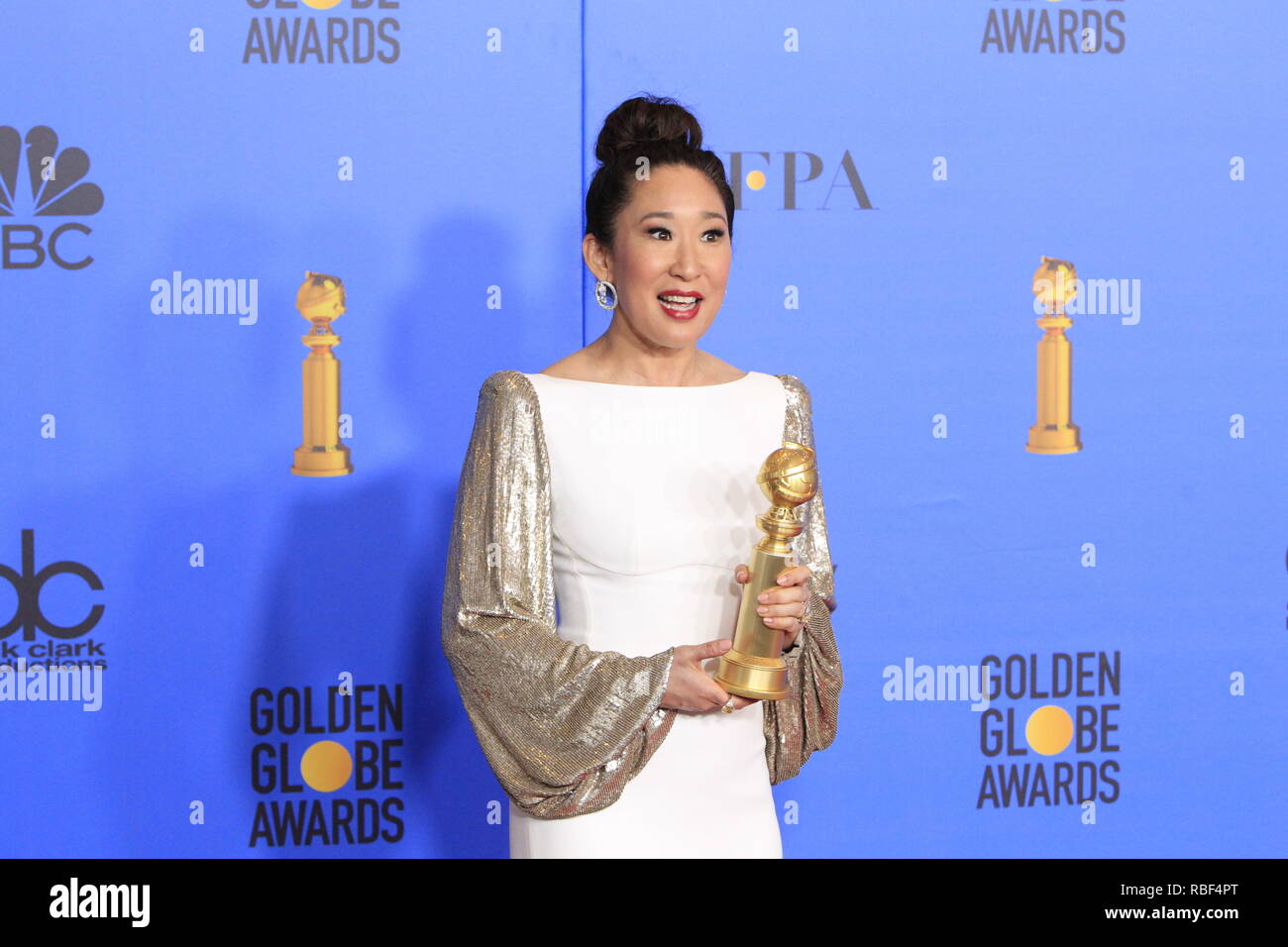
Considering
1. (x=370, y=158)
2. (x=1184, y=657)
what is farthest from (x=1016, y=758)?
(x=370, y=158)

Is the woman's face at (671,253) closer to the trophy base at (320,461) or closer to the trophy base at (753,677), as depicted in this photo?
the trophy base at (753,677)

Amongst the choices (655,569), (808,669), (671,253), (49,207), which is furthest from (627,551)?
(49,207)

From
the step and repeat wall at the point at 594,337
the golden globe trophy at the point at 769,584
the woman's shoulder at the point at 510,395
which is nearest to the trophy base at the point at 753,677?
the golden globe trophy at the point at 769,584

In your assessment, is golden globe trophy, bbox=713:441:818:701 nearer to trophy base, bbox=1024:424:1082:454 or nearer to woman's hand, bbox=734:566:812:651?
woman's hand, bbox=734:566:812:651

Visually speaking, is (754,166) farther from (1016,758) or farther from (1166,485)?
(1016,758)

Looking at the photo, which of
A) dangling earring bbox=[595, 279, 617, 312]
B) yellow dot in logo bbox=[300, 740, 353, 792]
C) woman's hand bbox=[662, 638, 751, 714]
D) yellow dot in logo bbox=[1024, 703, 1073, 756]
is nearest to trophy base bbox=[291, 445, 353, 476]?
yellow dot in logo bbox=[300, 740, 353, 792]

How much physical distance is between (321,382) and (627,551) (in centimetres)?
113

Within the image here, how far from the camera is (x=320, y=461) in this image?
2.89 m

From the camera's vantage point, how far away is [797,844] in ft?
10.00

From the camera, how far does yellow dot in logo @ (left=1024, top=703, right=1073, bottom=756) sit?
308 centimetres

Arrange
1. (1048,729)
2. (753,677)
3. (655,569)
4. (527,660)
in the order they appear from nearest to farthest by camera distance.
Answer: (753,677) < (527,660) < (655,569) < (1048,729)

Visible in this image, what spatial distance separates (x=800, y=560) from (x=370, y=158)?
138 centimetres

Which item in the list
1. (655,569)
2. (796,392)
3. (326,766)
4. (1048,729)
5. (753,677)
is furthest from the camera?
(1048,729)

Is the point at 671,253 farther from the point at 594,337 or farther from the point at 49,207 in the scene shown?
the point at 49,207
